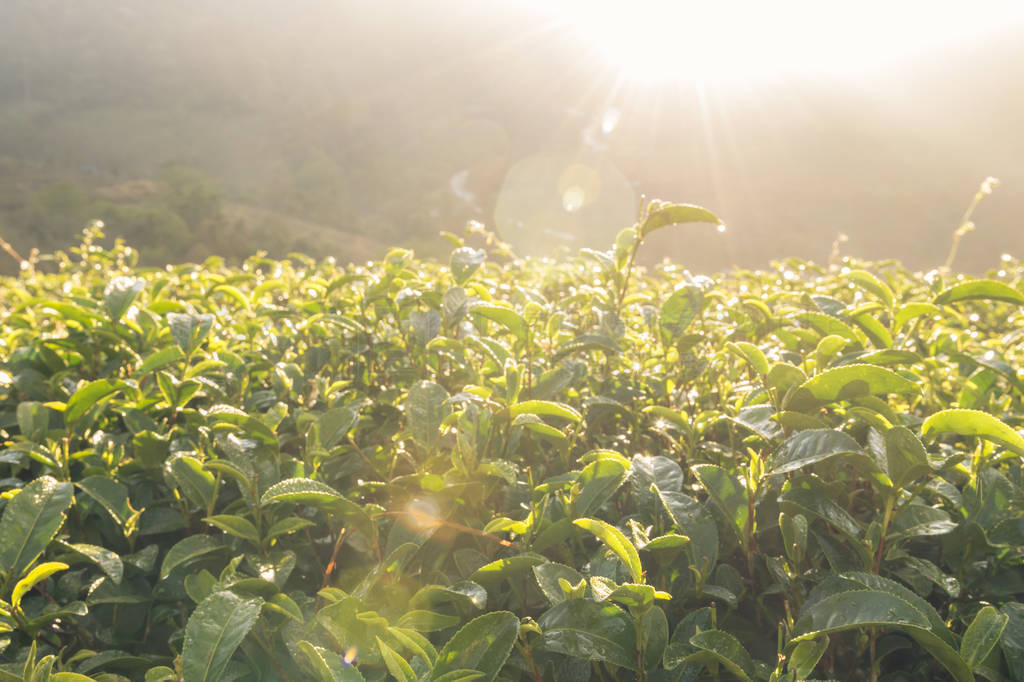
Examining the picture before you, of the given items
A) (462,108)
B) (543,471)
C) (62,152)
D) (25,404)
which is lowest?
(543,471)

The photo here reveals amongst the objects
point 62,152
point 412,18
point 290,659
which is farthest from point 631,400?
point 412,18

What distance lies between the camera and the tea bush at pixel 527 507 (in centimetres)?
80

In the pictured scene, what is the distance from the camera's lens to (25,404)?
1.38 m

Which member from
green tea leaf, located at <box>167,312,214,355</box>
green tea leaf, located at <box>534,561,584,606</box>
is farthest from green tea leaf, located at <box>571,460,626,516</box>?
green tea leaf, located at <box>167,312,214,355</box>

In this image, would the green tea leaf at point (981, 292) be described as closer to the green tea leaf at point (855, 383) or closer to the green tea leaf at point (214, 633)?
the green tea leaf at point (855, 383)

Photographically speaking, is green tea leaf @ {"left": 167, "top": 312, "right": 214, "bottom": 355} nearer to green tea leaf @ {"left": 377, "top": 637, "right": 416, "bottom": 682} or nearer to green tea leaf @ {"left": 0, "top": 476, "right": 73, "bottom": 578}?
green tea leaf @ {"left": 0, "top": 476, "right": 73, "bottom": 578}

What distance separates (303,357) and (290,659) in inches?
39.3

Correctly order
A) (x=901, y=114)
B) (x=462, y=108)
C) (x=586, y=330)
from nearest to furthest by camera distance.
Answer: (x=586, y=330) → (x=901, y=114) → (x=462, y=108)

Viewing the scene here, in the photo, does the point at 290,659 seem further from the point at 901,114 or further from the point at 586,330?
the point at 901,114

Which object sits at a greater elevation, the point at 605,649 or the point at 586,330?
the point at 586,330

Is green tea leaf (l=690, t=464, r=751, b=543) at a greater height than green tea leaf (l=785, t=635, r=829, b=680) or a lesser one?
greater

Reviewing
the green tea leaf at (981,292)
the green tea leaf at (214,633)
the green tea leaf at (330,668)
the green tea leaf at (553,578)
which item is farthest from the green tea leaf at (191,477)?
the green tea leaf at (981,292)

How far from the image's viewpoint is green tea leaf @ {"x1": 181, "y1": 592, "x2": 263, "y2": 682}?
2.49 ft

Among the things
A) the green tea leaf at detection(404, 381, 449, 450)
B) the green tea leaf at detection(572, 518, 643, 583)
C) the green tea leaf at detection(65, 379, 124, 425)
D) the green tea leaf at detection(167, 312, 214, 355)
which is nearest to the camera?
the green tea leaf at detection(572, 518, 643, 583)
